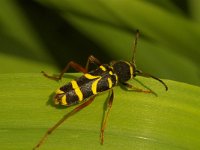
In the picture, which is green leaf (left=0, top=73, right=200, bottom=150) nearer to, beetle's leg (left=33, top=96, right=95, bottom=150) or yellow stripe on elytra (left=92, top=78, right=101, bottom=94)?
beetle's leg (left=33, top=96, right=95, bottom=150)

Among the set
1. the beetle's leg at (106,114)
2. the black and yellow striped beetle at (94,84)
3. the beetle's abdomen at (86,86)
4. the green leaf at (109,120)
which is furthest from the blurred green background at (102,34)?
the beetle's leg at (106,114)

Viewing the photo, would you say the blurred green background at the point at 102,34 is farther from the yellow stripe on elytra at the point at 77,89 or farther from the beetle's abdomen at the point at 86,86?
the yellow stripe on elytra at the point at 77,89

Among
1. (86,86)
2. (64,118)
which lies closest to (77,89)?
(86,86)

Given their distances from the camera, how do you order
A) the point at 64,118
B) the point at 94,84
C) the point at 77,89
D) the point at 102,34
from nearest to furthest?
1. the point at 64,118
2. the point at 77,89
3. the point at 94,84
4. the point at 102,34

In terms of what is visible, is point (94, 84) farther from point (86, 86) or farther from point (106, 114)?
Answer: point (106, 114)

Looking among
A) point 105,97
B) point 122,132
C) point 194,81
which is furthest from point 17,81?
point 194,81

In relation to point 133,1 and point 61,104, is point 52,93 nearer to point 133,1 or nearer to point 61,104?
point 61,104

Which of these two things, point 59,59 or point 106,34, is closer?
point 106,34
